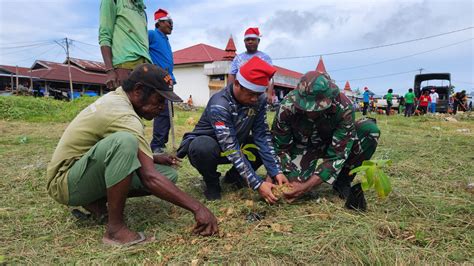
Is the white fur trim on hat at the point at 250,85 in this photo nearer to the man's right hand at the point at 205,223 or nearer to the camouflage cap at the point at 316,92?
the camouflage cap at the point at 316,92

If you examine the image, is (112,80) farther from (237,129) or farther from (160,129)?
(237,129)

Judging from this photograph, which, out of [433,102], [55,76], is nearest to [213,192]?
[433,102]

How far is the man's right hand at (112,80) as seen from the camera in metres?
3.21

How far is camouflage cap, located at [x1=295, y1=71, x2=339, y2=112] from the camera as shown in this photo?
92.6 inches

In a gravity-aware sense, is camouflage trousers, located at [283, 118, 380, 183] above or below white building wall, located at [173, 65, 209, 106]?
below

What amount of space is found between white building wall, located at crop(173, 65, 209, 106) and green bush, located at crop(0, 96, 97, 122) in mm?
14285

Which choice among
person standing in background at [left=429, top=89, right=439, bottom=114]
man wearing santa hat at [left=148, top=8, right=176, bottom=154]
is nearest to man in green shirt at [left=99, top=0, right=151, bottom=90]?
man wearing santa hat at [left=148, top=8, right=176, bottom=154]

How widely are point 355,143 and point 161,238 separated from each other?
165cm

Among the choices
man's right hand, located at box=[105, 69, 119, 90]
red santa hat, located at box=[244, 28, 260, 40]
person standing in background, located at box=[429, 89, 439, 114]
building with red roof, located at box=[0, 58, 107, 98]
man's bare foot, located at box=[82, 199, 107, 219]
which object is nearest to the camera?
man's bare foot, located at box=[82, 199, 107, 219]

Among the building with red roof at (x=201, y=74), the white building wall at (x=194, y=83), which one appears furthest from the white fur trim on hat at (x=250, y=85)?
the white building wall at (x=194, y=83)

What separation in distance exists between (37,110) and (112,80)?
388 inches

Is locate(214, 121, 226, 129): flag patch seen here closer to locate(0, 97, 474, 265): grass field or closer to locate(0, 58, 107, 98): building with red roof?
locate(0, 97, 474, 265): grass field

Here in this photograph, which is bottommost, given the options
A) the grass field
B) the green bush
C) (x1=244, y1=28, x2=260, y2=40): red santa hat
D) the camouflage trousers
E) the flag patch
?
the grass field

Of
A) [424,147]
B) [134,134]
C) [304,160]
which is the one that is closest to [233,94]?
[304,160]
